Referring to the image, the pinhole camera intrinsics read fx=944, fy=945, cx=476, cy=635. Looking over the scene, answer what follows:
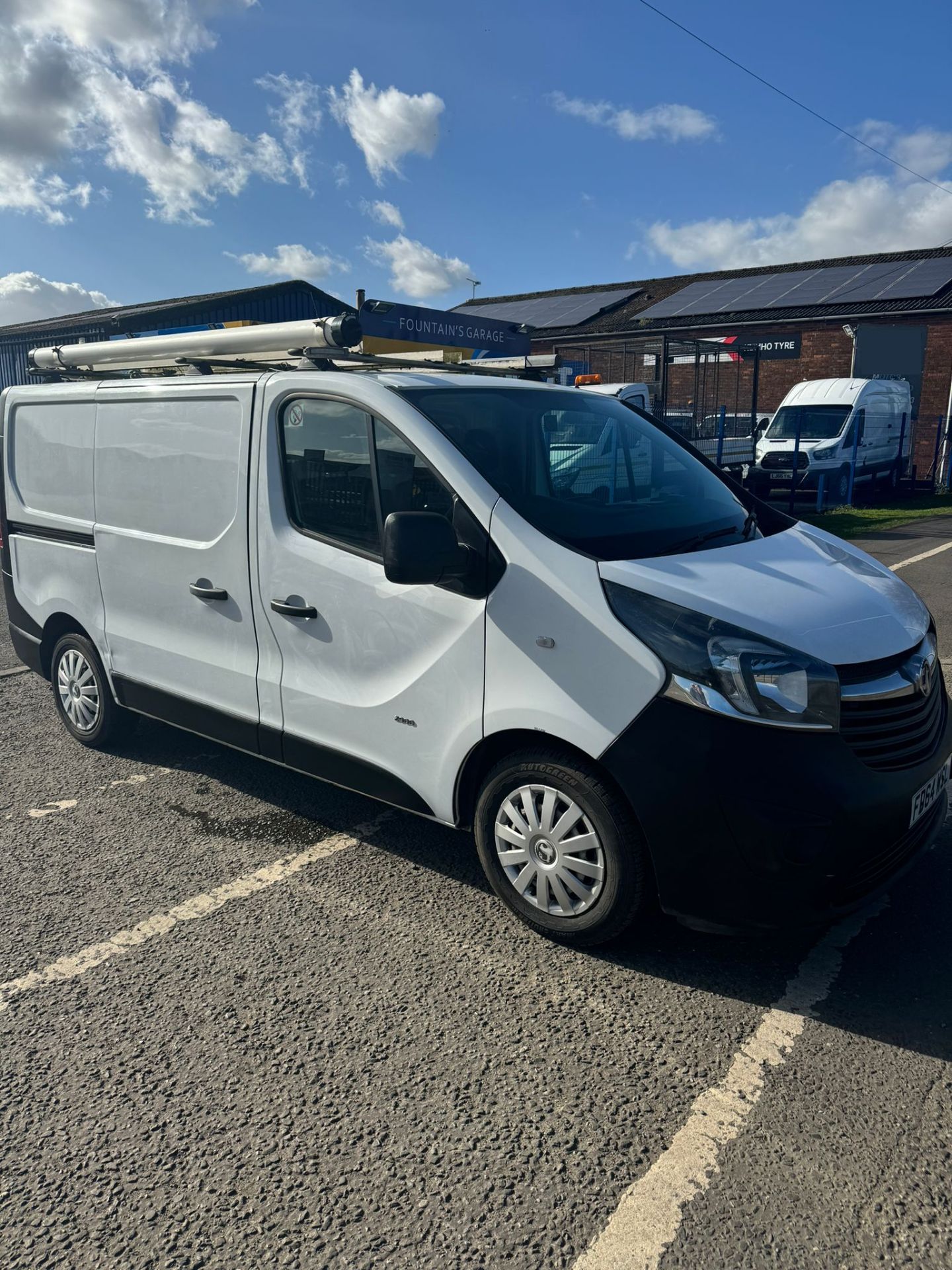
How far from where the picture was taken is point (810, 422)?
19438 mm

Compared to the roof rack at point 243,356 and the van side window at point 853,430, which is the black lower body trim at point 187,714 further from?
the van side window at point 853,430

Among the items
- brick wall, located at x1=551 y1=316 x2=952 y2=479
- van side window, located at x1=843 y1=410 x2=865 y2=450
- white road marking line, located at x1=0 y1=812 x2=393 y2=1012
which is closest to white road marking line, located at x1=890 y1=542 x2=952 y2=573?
van side window, located at x1=843 y1=410 x2=865 y2=450

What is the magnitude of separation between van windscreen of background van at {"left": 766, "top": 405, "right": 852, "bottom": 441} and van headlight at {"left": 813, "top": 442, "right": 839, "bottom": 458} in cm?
57

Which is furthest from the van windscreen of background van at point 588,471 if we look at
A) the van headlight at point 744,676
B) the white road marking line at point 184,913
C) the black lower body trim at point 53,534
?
the black lower body trim at point 53,534

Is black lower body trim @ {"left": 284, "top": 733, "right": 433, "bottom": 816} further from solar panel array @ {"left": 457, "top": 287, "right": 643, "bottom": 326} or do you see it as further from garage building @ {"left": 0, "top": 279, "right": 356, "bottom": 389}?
solar panel array @ {"left": 457, "top": 287, "right": 643, "bottom": 326}

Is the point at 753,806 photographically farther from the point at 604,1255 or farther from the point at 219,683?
the point at 219,683

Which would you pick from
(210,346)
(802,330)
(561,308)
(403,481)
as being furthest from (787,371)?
(403,481)

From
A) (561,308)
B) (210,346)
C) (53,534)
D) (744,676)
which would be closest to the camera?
(744,676)

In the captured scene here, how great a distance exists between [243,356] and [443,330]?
152 inches

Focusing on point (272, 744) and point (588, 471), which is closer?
point (588, 471)

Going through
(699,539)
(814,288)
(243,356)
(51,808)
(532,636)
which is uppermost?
(814,288)

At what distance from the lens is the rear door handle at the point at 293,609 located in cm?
358

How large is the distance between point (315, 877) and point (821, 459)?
16719 millimetres

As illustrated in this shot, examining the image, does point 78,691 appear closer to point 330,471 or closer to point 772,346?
point 330,471
